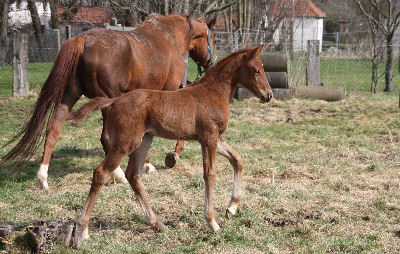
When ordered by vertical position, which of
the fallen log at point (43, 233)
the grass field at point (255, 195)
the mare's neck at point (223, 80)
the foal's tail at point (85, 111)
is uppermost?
the mare's neck at point (223, 80)

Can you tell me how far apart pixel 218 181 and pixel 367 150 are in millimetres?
2997

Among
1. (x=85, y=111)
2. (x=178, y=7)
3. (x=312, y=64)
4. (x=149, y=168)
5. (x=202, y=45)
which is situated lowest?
(x=149, y=168)

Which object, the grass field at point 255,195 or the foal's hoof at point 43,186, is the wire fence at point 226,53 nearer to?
the grass field at point 255,195

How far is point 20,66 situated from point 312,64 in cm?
836

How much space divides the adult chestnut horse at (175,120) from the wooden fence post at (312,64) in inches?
388

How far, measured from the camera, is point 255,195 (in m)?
5.54

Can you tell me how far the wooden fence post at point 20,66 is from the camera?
13344 mm

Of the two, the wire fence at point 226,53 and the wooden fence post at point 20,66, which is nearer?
the wooden fence post at point 20,66

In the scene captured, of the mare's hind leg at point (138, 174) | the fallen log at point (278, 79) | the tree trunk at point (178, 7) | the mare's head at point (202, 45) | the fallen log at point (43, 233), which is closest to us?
the fallen log at point (43, 233)

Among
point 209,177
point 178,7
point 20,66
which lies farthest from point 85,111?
point 20,66

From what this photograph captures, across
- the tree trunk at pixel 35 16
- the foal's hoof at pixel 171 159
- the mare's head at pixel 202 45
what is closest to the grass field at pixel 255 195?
the foal's hoof at pixel 171 159

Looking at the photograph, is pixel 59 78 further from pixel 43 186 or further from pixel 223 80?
pixel 223 80

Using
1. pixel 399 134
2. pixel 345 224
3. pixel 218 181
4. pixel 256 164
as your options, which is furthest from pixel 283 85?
pixel 345 224

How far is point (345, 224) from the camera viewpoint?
4.72m
